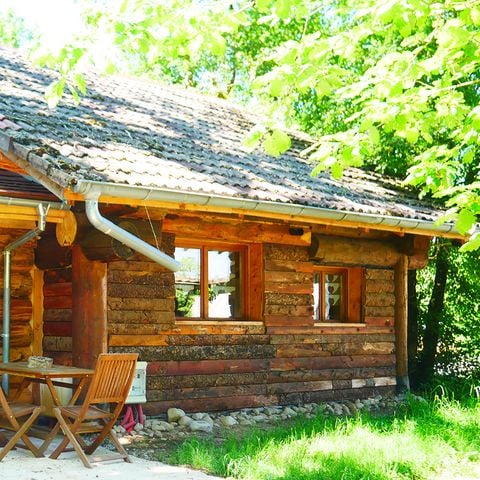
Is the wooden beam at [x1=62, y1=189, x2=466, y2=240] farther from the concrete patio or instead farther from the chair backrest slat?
the concrete patio

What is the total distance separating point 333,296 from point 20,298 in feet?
14.0

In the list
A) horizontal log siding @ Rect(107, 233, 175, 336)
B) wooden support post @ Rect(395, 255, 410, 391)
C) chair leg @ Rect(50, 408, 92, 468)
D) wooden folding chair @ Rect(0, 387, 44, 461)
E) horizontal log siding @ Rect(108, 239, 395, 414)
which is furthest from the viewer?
wooden support post @ Rect(395, 255, 410, 391)

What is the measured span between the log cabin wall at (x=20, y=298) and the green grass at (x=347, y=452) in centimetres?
245

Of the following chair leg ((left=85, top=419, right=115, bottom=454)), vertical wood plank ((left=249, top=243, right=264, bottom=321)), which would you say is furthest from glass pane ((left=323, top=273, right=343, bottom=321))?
chair leg ((left=85, top=419, right=115, bottom=454))

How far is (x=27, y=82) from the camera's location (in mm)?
10039

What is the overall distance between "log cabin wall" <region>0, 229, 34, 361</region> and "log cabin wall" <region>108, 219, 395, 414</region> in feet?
3.63

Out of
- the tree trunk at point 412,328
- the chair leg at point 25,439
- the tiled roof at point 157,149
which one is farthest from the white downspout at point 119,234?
the tree trunk at point 412,328

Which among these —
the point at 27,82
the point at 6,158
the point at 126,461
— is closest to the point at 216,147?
the point at 27,82

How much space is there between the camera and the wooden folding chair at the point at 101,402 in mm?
6664

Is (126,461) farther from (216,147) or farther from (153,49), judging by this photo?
(216,147)

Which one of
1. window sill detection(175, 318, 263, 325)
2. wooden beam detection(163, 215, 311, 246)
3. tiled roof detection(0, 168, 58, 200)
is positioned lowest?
window sill detection(175, 318, 263, 325)

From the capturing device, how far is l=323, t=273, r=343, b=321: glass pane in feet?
37.1

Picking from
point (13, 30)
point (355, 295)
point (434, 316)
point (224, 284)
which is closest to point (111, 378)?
point (224, 284)

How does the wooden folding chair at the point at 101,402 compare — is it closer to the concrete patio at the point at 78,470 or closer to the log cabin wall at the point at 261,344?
the concrete patio at the point at 78,470
